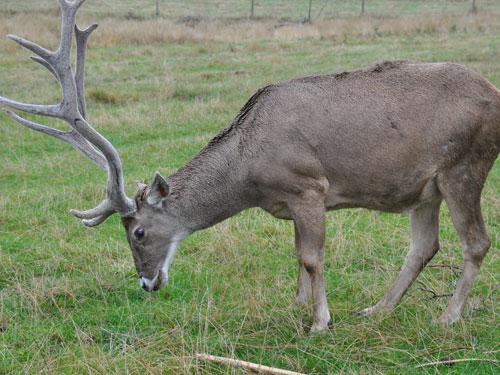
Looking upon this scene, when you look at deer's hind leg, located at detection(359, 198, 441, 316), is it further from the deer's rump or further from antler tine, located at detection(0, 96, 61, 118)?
antler tine, located at detection(0, 96, 61, 118)

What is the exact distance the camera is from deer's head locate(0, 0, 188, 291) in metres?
4.79

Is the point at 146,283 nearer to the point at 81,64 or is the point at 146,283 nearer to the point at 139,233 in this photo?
the point at 139,233

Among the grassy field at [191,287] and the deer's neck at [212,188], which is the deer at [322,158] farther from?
the grassy field at [191,287]

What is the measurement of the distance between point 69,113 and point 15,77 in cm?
1166

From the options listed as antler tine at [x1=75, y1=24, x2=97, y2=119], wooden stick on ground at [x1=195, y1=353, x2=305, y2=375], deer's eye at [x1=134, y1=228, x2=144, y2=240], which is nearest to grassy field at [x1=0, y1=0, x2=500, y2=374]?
wooden stick on ground at [x1=195, y1=353, x2=305, y2=375]

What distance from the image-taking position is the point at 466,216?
4.90 meters

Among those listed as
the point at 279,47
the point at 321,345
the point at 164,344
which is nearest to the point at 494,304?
the point at 321,345

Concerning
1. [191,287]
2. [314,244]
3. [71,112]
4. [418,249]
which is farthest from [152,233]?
[418,249]

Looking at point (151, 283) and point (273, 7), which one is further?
point (273, 7)

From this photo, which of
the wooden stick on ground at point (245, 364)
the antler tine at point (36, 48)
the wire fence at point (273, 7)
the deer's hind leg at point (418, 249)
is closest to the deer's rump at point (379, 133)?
the deer's hind leg at point (418, 249)

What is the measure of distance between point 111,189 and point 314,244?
138cm

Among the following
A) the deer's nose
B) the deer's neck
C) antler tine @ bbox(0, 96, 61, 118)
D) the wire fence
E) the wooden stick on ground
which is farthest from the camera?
the wire fence

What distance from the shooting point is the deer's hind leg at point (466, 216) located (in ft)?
15.9

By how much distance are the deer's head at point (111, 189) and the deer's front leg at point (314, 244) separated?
845 mm
